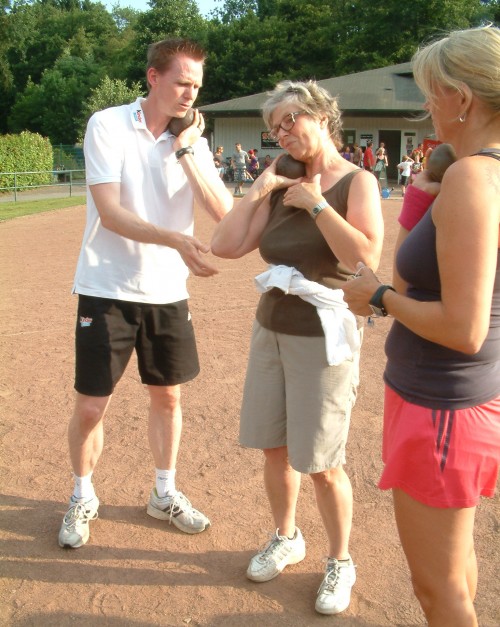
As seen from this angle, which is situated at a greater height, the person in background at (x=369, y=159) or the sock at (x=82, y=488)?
the sock at (x=82, y=488)

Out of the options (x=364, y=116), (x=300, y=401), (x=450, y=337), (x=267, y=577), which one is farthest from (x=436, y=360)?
(x=364, y=116)

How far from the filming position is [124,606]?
9.65 ft

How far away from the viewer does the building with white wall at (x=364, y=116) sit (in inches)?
1395

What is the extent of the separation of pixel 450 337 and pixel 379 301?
307 mm

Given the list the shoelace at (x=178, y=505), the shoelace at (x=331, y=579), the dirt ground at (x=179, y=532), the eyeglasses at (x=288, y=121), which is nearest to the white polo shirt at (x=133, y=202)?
the eyeglasses at (x=288, y=121)

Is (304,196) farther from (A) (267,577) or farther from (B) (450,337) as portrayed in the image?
(A) (267,577)

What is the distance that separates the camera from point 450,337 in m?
1.88

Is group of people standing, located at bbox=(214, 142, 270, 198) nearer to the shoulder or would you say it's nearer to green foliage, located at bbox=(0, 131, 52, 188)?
green foliage, located at bbox=(0, 131, 52, 188)

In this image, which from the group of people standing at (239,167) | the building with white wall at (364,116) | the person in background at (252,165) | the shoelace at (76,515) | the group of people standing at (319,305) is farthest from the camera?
the building with white wall at (364,116)

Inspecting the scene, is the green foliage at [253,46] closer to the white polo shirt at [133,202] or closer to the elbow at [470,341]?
the white polo shirt at [133,202]

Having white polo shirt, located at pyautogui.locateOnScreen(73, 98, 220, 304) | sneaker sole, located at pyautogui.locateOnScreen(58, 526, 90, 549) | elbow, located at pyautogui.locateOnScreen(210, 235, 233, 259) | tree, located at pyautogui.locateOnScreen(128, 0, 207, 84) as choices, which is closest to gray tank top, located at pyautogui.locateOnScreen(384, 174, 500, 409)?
elbow, located at pyautogui.locateOnScreen(210, 235, 233, 259)

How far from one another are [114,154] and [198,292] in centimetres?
545

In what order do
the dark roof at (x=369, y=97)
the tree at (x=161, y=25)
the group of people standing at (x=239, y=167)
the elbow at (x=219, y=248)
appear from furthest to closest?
the tree at (x=161, y=25)
the dark roof at (x=369, y=97)
the group of people standing at (x=239, y=167)
the elbow at (x=219, y=248)

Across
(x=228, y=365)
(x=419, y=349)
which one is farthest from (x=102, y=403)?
(x=228, y=365)
